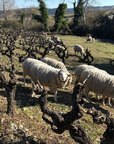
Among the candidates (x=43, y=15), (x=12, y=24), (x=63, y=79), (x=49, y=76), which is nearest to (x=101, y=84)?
(x=63, y=79)

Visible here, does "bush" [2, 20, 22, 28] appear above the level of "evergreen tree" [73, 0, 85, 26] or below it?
below

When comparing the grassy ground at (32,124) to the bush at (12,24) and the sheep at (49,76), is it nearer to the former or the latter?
the sheep at (49,76)

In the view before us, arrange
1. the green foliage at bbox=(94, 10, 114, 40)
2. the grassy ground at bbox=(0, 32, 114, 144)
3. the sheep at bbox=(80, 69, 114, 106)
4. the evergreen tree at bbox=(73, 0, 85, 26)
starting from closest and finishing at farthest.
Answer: the grassy ground at bbox=(0, 32, 114, 144)
the sheep at bbox=(80, 69, 114, 106)
the green foliage at bbox=(94, 10, 114, 40)
the evergreen tree at bbox=(73, 0, 85, 26)

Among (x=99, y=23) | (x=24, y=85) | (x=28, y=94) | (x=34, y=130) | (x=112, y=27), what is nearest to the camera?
(x=34, y=130)

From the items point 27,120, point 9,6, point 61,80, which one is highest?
point 9,6

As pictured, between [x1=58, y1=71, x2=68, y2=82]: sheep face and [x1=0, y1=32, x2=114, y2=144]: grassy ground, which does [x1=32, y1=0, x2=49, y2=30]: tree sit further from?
[x1=58, y1=71, x2=68, y2=82]: sheep face

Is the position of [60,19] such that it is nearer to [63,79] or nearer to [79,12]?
[79,12]

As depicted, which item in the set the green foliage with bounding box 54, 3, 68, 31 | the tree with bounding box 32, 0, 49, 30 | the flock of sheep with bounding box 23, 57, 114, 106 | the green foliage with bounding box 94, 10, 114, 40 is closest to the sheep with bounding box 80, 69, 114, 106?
the flock of sheep with bounding box 23, 57, 114, 106

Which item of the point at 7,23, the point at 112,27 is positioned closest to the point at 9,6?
the point at 7,23

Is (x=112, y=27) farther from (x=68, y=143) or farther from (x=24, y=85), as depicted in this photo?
(x=68, y=143)

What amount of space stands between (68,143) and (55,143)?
14.4 inches

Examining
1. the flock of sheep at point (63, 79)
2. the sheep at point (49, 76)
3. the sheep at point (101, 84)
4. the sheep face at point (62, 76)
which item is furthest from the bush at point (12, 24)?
the sheep face at point (62, 76)

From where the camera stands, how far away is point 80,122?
211 inches

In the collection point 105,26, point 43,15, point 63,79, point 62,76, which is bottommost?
point 63,79
